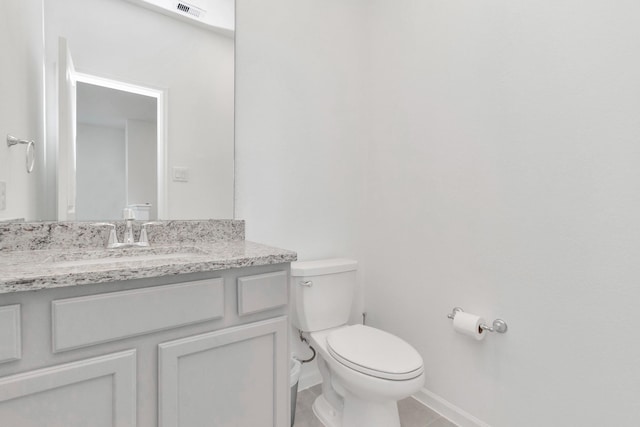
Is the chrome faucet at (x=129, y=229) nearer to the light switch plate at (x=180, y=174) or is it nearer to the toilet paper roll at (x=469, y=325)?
the light switch plate at (x=180, y=174)

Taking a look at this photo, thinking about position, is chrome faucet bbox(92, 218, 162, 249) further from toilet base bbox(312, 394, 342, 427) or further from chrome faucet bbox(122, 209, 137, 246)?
toilet base bbox(312, 394, 342, 427)

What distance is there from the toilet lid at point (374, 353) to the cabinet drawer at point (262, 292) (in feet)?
1.45

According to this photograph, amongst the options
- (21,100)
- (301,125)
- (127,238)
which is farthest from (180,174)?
(301,125)

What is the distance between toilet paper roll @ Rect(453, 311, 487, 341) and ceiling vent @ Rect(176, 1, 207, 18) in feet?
6.20

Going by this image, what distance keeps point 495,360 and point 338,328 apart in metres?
0.76

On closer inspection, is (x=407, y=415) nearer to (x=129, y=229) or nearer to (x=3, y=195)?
(x=129, y=229)

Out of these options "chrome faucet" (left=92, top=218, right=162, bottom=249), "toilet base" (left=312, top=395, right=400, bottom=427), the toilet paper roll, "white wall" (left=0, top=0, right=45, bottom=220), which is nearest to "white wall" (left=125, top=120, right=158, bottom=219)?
"chrome faucet" (left=92, top=218, right=162, bottom=249)

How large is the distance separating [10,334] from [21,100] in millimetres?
918

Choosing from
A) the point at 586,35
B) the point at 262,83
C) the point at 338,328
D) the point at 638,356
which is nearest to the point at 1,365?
the point at 338,328

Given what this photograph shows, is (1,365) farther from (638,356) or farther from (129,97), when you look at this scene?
(638,356)

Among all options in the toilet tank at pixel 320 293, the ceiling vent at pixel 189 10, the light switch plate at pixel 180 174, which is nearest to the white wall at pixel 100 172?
the light switch plate at pixel 180 174

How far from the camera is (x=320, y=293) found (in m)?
1.67

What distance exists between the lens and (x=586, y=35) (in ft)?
3.82

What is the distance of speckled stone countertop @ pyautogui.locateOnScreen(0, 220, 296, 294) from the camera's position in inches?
30.0
